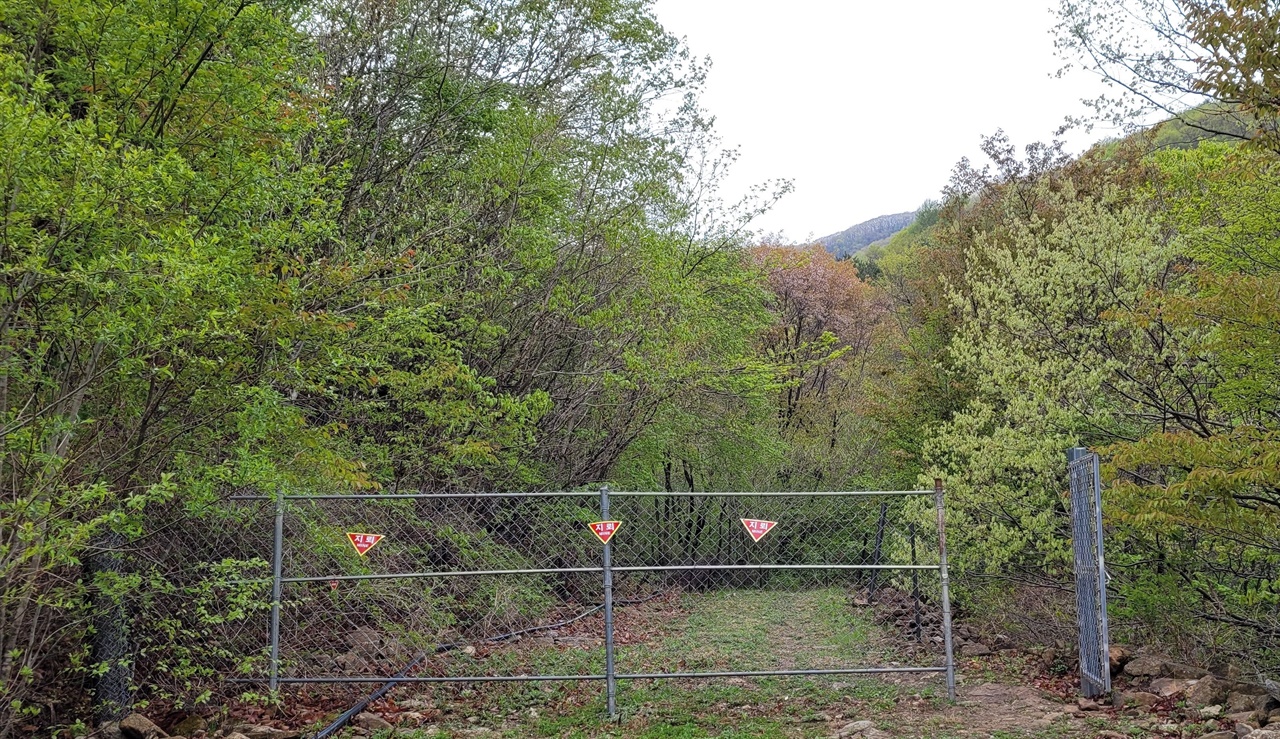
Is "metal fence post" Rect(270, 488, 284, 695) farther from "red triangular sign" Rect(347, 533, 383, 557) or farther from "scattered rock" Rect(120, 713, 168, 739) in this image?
"scattered rock" Rect(120, 713, 168, 739)

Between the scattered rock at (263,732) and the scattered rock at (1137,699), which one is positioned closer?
the scattered rock at (263,732)

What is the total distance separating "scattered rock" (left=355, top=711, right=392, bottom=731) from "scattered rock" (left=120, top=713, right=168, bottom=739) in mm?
1227

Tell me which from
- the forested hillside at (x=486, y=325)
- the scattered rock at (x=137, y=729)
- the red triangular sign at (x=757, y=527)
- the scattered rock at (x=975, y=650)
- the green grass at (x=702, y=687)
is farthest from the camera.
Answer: the scattered rock at (x=975, y=650)

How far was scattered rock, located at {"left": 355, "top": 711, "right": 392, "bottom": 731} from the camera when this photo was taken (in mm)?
5992

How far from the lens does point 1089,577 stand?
6.62 m

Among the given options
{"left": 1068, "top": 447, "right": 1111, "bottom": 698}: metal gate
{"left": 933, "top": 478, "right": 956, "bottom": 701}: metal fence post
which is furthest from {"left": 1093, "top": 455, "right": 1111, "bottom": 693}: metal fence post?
{"left": 933, "top": 478, "right": 956, "bottom": 701}: metal fence post

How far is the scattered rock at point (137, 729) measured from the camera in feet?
17.5

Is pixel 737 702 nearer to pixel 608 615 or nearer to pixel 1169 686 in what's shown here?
pixel 608 615

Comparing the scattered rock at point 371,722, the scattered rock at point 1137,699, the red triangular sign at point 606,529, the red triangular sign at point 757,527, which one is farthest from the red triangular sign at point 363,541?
the scattered rock at point 1137,699

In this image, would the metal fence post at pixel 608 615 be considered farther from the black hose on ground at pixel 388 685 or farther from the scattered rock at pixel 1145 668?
the scattered rock at pixel 1145 668

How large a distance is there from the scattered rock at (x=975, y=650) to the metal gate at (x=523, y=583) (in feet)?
1.02

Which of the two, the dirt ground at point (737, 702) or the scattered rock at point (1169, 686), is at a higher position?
the scattered rock at point (1169, 686)

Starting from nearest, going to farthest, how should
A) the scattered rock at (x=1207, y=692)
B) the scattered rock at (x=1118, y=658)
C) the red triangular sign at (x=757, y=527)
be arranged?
the scattered rock at (x=1207, y=692)
the red triangular sign at (x=757, y=527)
the scattered rock at (x=1118, y=658)

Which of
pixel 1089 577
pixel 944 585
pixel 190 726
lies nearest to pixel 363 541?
pixel 190 726
